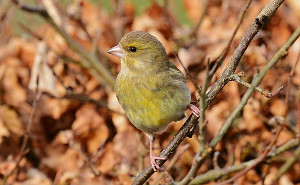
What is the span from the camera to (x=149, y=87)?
304 cm

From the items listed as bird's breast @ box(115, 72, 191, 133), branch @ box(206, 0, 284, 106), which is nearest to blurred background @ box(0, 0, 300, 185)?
bird's breast @ box(115, 72, 191, 133)

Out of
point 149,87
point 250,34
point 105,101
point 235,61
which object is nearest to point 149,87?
point 149,87

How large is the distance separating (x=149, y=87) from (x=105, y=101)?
5.36 ft

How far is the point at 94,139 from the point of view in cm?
467

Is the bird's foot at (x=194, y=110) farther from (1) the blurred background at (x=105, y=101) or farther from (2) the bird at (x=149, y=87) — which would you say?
(1) the blurred background at (x=105, y=101)

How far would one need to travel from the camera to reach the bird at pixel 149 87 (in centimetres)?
302

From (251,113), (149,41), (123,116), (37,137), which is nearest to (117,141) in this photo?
(123,116)

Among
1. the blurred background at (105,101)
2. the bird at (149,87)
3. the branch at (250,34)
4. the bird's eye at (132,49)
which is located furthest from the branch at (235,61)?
the blurred background at (105,101)

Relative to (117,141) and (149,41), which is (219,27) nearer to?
(117,141)

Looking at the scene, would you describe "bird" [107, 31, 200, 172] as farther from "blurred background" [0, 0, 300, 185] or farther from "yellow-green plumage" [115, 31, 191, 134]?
"blurred background" [0, 0, 300, 185]

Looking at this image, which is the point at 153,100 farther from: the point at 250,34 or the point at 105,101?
the point at 105,101

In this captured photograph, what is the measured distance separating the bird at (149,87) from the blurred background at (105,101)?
0.64 m

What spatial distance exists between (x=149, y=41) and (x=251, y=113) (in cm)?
156

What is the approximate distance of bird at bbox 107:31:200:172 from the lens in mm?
3018
